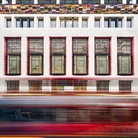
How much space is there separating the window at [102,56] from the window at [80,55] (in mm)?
1216

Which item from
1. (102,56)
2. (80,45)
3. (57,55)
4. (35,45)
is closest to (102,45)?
(102,56)

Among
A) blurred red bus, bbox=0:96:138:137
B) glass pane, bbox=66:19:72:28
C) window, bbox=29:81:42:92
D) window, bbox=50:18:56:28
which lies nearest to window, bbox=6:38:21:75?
window, bbox=50:18:56:28

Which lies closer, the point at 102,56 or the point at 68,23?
the point at 102,56

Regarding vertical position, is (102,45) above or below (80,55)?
above

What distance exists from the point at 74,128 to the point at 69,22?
22357mm

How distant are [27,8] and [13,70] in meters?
7.08

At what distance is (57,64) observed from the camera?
2681 cm

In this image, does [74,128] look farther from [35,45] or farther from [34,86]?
[35,45]

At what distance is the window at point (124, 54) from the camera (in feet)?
88.1

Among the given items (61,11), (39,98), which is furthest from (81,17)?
(39,98)

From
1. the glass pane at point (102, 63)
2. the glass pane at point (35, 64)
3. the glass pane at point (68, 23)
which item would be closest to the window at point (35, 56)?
the glass pane at point (35, 64)

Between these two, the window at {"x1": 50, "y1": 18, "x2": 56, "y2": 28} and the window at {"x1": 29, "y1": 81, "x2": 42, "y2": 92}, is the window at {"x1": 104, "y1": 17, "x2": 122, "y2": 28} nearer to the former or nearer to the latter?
the window at {"x1": 50, "y1": 18, "x2": 56, "y2": 28}

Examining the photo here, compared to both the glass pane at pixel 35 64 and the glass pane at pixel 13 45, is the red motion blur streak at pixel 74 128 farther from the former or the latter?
the glass pane at pixel 13 45

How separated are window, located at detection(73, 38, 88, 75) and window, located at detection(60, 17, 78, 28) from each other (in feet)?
5.44
